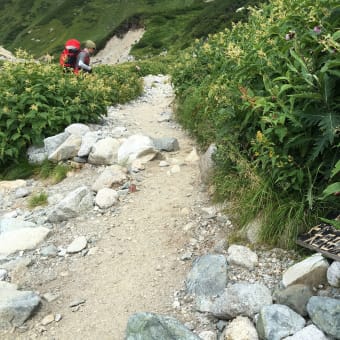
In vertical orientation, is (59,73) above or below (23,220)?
above

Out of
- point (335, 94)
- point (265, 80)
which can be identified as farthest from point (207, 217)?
point (335, 94)

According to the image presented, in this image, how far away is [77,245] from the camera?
607 centimetres

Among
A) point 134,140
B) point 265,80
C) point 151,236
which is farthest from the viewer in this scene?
point 134,140

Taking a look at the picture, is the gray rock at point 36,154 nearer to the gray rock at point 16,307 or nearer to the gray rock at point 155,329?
the gray rock at point 16,307

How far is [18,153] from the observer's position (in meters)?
9.38

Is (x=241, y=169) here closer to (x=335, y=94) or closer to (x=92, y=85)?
(x=335, y=94)

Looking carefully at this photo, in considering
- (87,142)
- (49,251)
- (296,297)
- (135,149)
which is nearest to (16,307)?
(49,251)

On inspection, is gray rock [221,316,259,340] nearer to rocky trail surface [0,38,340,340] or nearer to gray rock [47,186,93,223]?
rocky trail surface [0,38,340,340]

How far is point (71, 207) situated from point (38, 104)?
349 cm

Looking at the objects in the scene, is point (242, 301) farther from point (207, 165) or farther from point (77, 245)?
point (207, 165)

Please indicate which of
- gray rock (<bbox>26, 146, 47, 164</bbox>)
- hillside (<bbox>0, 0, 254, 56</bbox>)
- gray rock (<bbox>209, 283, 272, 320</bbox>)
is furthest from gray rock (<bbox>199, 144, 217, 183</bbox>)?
hillside (<bbox>0, 0, 254, 56</bbox>)

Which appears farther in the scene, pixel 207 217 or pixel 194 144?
pixel 194 144

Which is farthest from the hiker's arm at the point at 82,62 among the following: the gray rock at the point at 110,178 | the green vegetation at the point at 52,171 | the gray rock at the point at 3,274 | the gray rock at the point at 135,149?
the gray rock at the point at 3,274

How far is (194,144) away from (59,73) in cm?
437
